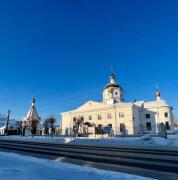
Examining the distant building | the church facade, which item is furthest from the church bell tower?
the distant building

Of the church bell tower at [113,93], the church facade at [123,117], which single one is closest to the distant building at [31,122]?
the church facade at [123,117]

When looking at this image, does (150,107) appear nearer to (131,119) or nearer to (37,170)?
(131,119)

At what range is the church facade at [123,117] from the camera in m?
59.1

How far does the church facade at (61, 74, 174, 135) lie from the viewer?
2327 inches

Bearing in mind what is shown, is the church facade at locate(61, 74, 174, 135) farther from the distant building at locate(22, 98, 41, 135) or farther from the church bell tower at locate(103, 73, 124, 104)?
the church bell tower at locate(103, 73, 124, 104)

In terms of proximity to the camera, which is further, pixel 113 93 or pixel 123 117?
pixel 113 93

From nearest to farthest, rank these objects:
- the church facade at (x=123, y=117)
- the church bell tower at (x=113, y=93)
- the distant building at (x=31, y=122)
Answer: the church facade at (x=123, y=117) → the distant building at (x=31, y=122) → the church bell tower at (x=113, y=93)

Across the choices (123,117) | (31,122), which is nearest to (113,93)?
(123,117)

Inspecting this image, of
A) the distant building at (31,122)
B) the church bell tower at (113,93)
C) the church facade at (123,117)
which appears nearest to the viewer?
the church facade at (123,117)

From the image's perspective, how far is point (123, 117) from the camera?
60.4m

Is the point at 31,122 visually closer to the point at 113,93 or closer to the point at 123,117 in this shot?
the point at 113,93

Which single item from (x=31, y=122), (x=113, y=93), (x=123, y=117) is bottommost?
(x=31, y=122)

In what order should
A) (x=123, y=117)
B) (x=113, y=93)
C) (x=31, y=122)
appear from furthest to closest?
(x=113, y=93) → (x=31, y=122) → (x=123, y=117)

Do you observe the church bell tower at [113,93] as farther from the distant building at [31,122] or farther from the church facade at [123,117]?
the distant building at [31,122]
